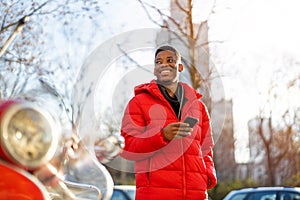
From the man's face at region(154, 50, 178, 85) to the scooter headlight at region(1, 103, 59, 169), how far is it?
135 centimetres

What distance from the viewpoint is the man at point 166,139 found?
2.85m

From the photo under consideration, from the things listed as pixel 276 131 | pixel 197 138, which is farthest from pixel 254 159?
pixel 197 138

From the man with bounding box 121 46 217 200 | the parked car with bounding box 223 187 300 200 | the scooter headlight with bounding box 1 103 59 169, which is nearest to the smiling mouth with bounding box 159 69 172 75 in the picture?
the man with bounding box 121 46 217 200

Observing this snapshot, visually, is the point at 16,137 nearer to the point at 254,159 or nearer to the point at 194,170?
the point at 194,170

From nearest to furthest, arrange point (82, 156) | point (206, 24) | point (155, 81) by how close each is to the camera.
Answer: point (82, 156) → point (155, 81) → point (206, 24)

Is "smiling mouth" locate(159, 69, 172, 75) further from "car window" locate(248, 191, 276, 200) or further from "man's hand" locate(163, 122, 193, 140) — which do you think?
"car window" locate(248, 191, 276, 200)

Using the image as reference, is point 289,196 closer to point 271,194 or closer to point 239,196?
point 271,194

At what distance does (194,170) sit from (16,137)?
1.43 m

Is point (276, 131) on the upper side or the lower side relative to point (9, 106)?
upper

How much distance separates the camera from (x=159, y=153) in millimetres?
2873

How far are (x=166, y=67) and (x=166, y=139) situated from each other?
0.42 m

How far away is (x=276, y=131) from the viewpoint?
79.5 ft

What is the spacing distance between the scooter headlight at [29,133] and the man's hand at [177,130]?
1116mm

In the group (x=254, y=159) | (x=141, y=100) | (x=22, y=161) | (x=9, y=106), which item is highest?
(x=254, y=159)
